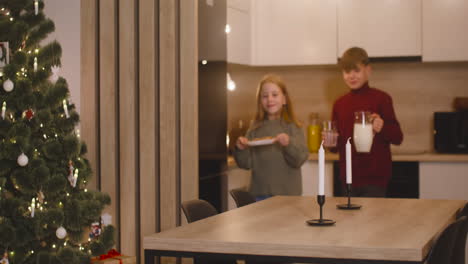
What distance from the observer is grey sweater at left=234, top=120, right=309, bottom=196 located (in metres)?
4.47

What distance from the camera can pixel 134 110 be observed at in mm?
4094

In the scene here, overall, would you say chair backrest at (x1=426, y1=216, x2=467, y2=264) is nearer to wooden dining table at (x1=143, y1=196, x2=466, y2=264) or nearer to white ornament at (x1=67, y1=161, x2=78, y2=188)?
wooden dining table at (x1=143, y1=196, x2=466, y2=264)

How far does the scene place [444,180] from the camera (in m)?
5.16

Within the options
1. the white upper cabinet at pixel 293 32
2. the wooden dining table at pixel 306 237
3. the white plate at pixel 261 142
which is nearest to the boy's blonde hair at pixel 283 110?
the white plate at pixel 261 142

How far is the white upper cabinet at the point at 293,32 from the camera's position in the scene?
553 cm

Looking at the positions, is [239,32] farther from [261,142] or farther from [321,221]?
[321,221]

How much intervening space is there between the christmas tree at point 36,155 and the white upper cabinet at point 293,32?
2629 millimetres

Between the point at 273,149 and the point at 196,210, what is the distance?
1601 mm

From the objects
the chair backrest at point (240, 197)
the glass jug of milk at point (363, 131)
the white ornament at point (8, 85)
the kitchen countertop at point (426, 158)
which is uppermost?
the white ornament at point (8, 85)

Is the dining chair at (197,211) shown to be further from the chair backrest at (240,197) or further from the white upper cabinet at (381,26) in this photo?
the white upper cabinet at (381,26)

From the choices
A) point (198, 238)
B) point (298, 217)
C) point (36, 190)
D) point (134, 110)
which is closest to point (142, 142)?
point (134, 110)

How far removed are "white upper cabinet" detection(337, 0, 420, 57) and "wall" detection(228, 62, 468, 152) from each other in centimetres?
43

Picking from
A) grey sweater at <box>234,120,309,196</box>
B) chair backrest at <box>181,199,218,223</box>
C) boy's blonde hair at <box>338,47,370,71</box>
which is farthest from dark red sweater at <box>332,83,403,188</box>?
chair backrest at <box>181,199,218,223</box>

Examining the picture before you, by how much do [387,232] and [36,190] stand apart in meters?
1.44
